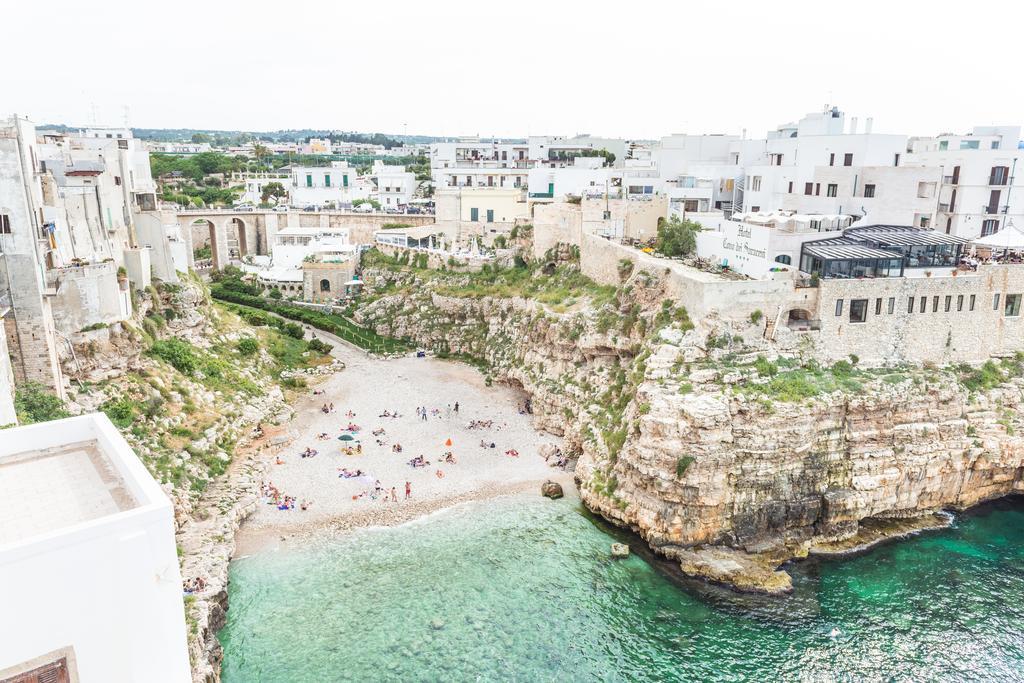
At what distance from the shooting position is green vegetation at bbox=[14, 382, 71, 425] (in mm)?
23922

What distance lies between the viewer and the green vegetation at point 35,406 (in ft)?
78.5

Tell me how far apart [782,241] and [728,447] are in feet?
40.1

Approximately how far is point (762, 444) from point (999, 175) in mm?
26716

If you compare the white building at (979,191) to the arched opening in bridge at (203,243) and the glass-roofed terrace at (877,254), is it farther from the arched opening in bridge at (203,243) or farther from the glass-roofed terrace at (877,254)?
the arched opening in bridge at (203,243)

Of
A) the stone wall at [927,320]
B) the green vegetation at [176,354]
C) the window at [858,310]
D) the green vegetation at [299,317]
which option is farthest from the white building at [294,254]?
the window at [858,310]

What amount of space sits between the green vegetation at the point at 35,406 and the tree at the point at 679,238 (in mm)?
30558

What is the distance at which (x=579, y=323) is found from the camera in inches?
1558

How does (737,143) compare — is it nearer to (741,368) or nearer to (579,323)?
(579,323)

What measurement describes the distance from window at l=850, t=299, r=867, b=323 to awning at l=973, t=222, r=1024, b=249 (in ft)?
31.7

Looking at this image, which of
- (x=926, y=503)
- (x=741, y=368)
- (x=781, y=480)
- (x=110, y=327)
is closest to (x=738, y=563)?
(x=781, y=480)

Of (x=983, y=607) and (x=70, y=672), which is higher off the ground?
(x=70, y=672)

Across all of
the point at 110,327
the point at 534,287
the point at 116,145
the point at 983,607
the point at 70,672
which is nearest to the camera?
the point at 70,672

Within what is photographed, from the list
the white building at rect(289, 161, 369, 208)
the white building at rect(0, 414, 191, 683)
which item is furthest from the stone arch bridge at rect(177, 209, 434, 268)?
the white building at rect(0, 414, 191, 683)

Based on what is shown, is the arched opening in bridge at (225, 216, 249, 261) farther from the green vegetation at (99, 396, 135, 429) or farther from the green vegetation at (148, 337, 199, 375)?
the green vegetation at (99, 396, 135, 429)
